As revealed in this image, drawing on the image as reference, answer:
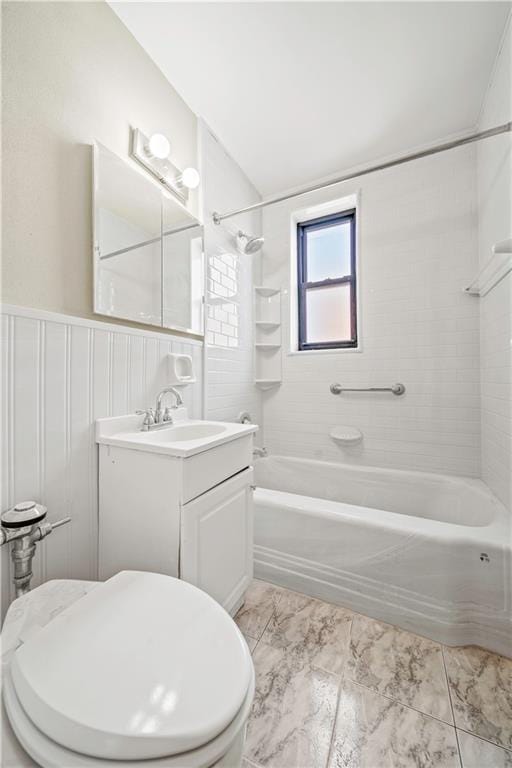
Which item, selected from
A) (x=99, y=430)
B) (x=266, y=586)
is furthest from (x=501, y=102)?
(x=266, y=586)

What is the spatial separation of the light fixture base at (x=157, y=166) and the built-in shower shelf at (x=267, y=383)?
4.40 ft

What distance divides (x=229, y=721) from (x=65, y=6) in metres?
2.16

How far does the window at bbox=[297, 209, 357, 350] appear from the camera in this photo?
2.38 m

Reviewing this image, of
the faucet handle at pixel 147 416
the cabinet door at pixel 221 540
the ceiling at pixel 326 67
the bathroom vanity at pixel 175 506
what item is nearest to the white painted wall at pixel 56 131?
the ceiling at pixel 326 67

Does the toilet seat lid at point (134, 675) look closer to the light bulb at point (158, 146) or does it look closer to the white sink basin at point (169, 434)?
the white sink basin at point (169, 434)

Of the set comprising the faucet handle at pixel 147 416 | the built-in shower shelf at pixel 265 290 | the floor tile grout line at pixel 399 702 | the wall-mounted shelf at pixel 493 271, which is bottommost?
the floor tile grout line at pixel 399 702

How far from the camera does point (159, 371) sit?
58.1 inches

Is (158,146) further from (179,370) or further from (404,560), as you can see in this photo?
(404,560)

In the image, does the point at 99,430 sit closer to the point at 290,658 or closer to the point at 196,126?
the point at 290,658

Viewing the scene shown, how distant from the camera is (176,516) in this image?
0.95 metres

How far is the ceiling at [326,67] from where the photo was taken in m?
1.31

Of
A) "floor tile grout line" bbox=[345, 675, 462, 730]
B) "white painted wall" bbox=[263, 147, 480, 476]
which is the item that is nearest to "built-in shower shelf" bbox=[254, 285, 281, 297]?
"white painted wall" bbox=[263, 147, 480, 476]

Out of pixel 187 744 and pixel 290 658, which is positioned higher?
pixel 187 744

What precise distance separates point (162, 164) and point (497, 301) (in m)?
1.85
